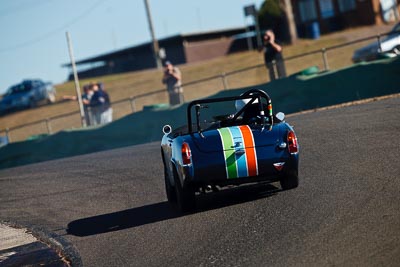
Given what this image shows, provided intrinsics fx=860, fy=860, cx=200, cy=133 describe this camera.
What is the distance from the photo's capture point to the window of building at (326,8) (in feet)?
176

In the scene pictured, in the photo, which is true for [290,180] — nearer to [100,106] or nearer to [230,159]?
[230,159]

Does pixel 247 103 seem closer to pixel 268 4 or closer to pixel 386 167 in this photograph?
pixel 386 167

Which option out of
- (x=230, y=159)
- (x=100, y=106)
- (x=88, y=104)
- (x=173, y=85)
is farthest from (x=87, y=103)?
(x=230, y=159)

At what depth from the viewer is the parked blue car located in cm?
4500

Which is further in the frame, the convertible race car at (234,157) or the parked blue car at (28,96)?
the parked blue car at (28,96)

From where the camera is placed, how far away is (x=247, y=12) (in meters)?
36.2

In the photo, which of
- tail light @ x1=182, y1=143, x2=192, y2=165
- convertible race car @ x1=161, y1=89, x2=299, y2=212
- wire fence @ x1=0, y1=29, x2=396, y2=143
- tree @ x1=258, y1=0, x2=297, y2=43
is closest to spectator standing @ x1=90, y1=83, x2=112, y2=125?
wire fence @ x1=0, y1=29, x2=396, y2=143

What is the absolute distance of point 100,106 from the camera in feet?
83.1

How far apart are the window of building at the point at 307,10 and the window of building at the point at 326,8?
0.87 m

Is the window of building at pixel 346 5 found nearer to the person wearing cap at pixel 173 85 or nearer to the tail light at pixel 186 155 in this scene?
the person wearing cap at pixel 173 85

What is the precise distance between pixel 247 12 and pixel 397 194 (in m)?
28.7

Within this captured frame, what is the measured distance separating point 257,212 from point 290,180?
98 cm

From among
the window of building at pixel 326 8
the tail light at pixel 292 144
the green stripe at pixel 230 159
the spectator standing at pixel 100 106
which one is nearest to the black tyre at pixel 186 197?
the green stripe at pixel 230 159

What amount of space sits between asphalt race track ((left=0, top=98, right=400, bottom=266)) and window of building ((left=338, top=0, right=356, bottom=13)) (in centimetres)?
3705
